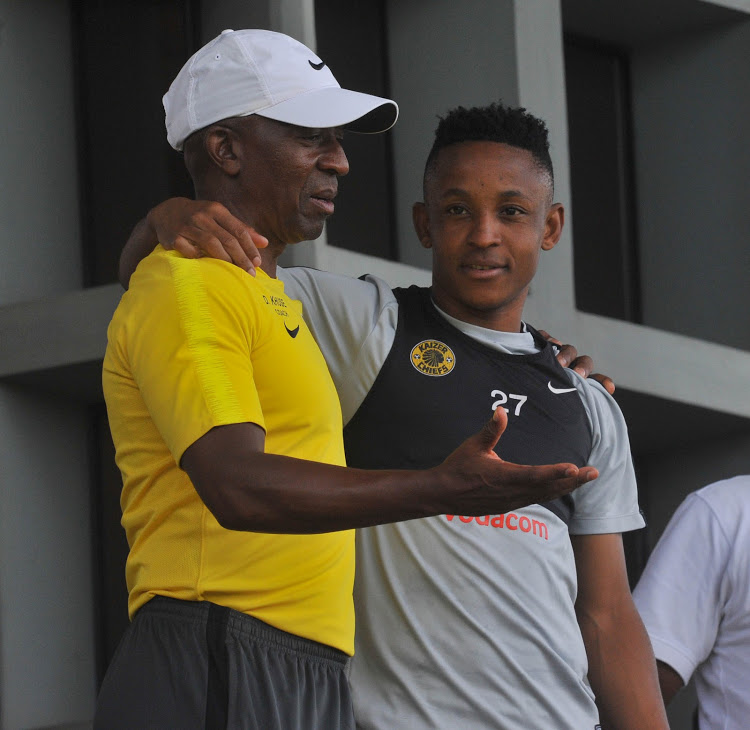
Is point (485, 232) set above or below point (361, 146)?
below

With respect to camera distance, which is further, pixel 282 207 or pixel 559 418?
pixel 559 418

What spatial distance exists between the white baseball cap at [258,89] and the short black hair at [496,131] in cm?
57

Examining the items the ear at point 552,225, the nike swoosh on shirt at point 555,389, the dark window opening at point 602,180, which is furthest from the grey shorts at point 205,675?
the dark window opening at point 602,180

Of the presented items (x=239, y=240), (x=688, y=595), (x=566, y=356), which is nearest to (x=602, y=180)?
(x=688, y=595)

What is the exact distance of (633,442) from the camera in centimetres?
784

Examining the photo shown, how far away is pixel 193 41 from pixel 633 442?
111 inches

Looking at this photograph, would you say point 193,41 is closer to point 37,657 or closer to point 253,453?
point 37,657

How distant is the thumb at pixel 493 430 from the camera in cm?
215

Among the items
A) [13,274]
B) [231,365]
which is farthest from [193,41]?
[231,365]

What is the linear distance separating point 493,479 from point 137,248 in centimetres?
103

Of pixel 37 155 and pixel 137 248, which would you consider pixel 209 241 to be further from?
pixel 37 155

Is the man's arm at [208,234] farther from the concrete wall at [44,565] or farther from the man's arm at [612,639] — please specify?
the concrete wall at [44,565]

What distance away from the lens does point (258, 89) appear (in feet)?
8.89

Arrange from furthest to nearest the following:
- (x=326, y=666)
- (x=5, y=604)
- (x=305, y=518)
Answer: (x=5, y=604) → (x=326, y=666) → (x=305, y=518)
